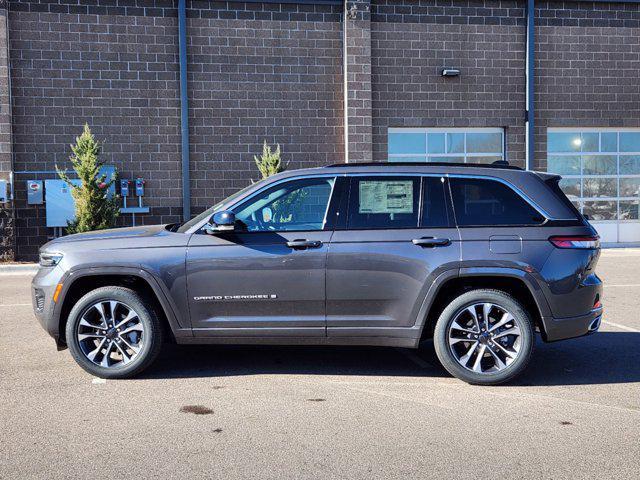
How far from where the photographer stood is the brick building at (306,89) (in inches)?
718

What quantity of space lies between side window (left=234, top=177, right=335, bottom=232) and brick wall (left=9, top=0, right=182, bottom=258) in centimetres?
1298

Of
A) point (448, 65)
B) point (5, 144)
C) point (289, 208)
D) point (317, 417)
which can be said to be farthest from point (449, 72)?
point (317, 417)

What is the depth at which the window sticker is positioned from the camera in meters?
6.12

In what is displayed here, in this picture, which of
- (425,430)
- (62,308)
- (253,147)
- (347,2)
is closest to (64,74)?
(253,147)

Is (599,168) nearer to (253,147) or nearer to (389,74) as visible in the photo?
(389,74)

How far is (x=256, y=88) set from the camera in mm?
19031

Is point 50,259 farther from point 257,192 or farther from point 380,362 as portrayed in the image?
point 380,362

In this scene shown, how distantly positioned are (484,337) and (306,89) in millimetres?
14237

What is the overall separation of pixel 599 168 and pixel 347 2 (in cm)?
860

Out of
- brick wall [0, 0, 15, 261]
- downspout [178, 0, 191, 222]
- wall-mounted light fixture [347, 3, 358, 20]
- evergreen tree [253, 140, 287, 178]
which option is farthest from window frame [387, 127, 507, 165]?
brick wall [0, 0, 15, 261]

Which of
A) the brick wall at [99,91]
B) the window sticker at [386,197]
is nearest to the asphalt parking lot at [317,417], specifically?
the window sticker at [386,197]

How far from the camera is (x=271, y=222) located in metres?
6.16

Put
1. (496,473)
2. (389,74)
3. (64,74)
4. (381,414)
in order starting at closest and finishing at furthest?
1. (496,473)
2. (381,414)
3. (64,74)
4. (389,74)

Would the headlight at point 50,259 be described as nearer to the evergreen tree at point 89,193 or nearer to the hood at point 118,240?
the hood at point 118,240
